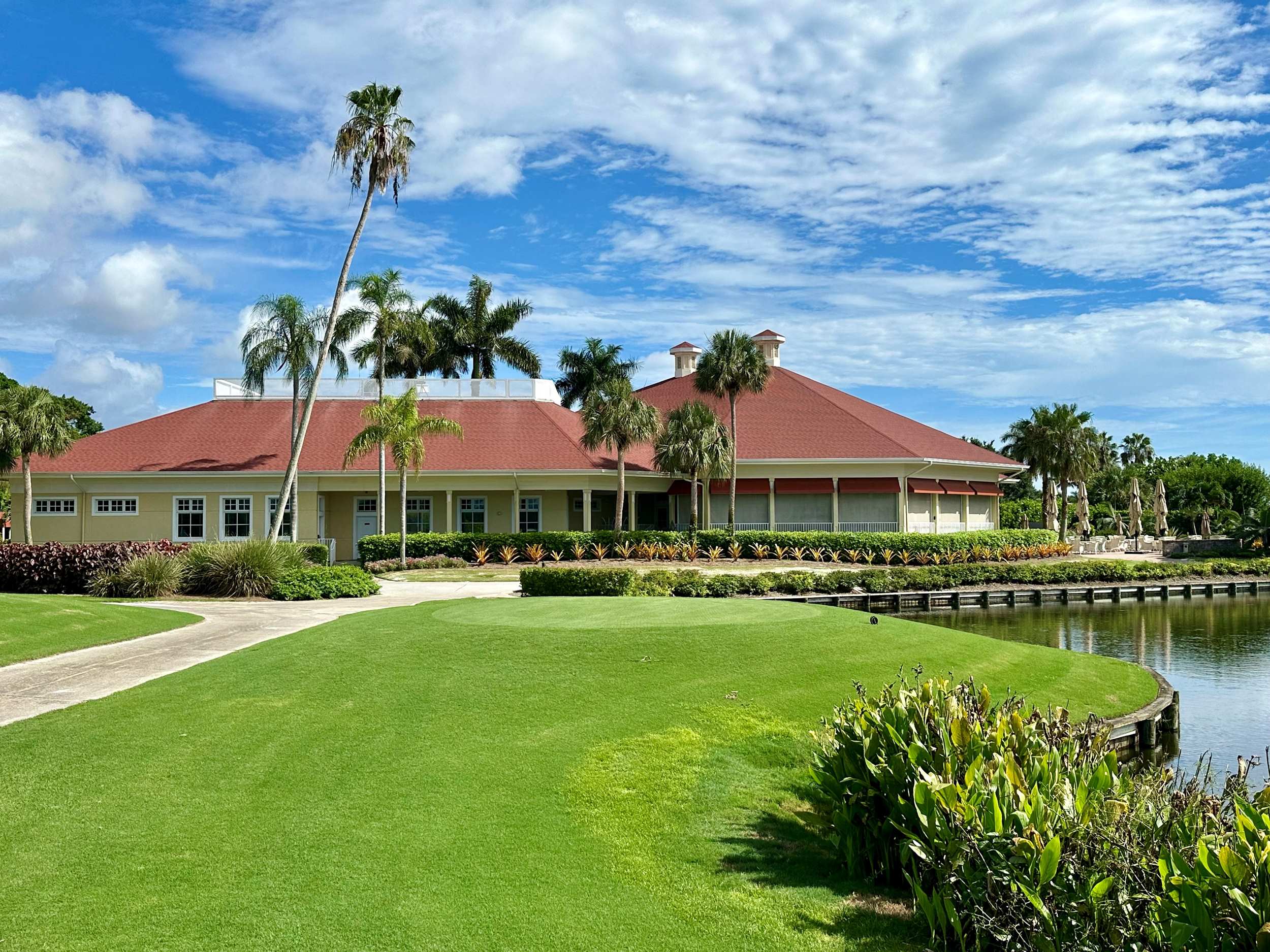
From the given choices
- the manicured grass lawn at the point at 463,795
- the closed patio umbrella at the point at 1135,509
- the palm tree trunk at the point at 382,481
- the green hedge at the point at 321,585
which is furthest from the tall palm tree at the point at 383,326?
the closed patio umbrella at the point at 1135,509

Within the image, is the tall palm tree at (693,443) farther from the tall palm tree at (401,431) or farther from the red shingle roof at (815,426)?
the tall palm tree at (401,431)

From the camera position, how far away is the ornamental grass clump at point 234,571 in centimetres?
2456

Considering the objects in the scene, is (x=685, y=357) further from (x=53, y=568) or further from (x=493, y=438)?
(x=53, y=568)

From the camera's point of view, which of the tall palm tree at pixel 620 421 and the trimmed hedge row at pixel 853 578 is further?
the tall palm tree at pixel 620 421

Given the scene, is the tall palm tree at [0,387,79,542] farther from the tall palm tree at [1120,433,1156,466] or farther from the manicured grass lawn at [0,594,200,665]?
the tall palm tree at [1120,433,1156,466]

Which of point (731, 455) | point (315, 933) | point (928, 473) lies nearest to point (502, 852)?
point (315, 933)

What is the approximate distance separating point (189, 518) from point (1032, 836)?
40.0 m

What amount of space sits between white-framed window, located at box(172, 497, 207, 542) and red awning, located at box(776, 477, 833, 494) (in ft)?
79.0

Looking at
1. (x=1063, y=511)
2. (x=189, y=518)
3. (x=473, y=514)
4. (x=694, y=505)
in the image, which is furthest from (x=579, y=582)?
(x=1063, y=511)

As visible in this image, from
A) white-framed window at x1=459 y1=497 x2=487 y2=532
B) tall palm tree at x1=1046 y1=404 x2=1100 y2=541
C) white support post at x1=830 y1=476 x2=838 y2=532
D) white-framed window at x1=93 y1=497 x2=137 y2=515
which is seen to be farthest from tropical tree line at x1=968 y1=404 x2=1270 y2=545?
white-framed window at x1=93 y1=497 x2=137 y2=515

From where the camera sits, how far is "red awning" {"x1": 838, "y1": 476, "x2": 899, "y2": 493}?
1698 inches

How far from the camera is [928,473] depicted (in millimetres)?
44094

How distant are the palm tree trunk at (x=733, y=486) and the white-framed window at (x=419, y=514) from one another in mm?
12557

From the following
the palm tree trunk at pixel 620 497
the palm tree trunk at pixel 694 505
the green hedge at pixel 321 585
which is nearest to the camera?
the green hedge at pixel 321 585
